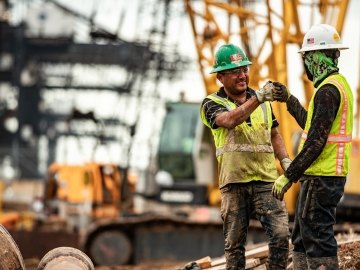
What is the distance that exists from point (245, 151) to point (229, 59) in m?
0.73

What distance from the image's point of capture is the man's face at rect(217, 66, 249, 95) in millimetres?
8555

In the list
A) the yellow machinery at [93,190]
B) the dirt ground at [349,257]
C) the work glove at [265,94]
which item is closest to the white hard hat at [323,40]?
the work glove at [265,94]

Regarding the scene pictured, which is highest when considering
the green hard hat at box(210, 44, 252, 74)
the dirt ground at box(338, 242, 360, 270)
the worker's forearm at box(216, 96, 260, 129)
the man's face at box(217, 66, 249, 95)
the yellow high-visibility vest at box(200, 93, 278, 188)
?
the green hard hat at box(210, 44, 252, 74)

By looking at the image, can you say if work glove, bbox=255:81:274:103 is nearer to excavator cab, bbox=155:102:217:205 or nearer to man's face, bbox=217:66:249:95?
man's face, bbox=217:66:249:95

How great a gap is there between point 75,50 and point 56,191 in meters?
24.4

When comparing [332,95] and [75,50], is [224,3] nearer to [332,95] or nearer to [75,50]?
[332,95]

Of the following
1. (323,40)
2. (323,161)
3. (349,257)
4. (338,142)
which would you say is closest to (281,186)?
(323,161)

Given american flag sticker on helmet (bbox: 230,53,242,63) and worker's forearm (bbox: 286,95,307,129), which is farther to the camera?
american flag sticker on helmet (bbox: 230,53,242,63)

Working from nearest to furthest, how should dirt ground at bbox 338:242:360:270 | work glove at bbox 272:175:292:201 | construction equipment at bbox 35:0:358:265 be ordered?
work glove at bbox 272:175:292:201, dirt ground at bbox 338:242:360:270, construction equipment at bbox 35:0:358:265

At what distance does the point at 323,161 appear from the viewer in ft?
24.7

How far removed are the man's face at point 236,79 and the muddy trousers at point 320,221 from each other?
1.27 meters

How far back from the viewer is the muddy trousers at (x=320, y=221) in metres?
7.46

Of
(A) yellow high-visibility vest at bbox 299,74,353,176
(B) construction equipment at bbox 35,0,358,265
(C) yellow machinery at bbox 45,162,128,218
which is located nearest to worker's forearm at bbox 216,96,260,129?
(A) yellow high-visibility vest at bbox 299,74,353,176

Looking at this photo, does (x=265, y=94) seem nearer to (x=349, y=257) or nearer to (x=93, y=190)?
(x=349, y=257)
